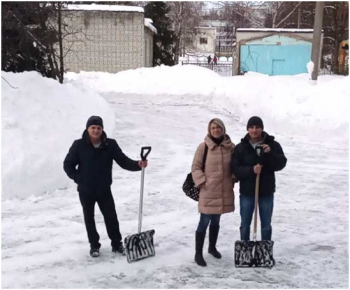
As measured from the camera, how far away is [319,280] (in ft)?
14.5

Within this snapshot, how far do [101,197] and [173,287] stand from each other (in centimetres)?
119

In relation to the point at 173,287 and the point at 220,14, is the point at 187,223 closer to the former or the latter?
the point at 173,287

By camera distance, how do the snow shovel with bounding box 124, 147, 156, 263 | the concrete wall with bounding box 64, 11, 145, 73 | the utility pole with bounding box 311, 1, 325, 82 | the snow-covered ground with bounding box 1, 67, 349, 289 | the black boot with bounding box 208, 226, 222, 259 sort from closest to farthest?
the snow-covered ground with bounding box 1, 67, 349, 289, the snow shovel with bounding box 124, 147, 156, 263, the black boot with bounding box 208, 226, 222, 259, the utility pole with bounding box 311, 1, 325, 82, the concrete wall with bounding box 64, 11, 145, 73

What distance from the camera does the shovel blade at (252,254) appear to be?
460 centimetres

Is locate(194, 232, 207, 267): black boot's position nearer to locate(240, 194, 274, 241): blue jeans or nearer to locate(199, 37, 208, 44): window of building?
locate(240, 194, 274, 241): blue jeans

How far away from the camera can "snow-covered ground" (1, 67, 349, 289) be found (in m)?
4.46

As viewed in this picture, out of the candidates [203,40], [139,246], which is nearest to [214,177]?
[139,246]

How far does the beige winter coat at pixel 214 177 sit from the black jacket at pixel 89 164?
89 cm

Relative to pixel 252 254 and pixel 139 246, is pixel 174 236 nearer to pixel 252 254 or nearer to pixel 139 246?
pixel 139 246

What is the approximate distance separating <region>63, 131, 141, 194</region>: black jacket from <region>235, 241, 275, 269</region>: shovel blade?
58.7 inches

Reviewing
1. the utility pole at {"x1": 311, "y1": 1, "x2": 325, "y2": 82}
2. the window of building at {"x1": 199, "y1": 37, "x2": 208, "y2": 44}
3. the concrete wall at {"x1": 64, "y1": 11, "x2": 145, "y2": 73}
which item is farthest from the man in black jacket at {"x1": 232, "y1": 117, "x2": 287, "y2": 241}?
the window of building at {"x1": 199, "y1": 37, "x2": 208, "y2": 44}

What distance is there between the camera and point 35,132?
8.02 meters

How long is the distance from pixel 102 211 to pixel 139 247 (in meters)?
0.54

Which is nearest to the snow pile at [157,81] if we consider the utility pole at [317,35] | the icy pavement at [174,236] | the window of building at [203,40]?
the utility pole at [317,35]
